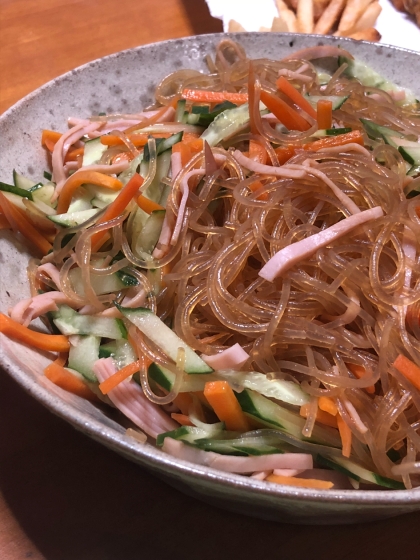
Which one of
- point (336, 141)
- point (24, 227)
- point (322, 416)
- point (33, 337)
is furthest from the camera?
point (24, 227)

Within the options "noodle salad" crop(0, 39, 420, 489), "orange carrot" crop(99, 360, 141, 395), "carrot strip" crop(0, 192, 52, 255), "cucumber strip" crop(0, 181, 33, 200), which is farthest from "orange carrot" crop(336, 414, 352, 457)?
"cucumber strip" crop(0, 181, 33, 200)

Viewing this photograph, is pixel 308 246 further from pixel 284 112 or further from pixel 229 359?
pixel 284 112

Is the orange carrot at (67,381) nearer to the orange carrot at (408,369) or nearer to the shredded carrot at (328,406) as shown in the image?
the shredded carrot at (328,406)

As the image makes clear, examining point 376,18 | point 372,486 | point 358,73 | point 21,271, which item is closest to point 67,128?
point 21,271

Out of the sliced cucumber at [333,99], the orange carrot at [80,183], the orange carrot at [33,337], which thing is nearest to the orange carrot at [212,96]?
the sliced cucumber at [333,99]

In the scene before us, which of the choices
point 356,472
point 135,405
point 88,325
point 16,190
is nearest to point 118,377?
point 135,405

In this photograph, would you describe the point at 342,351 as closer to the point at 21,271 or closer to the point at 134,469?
the point at 134,469
